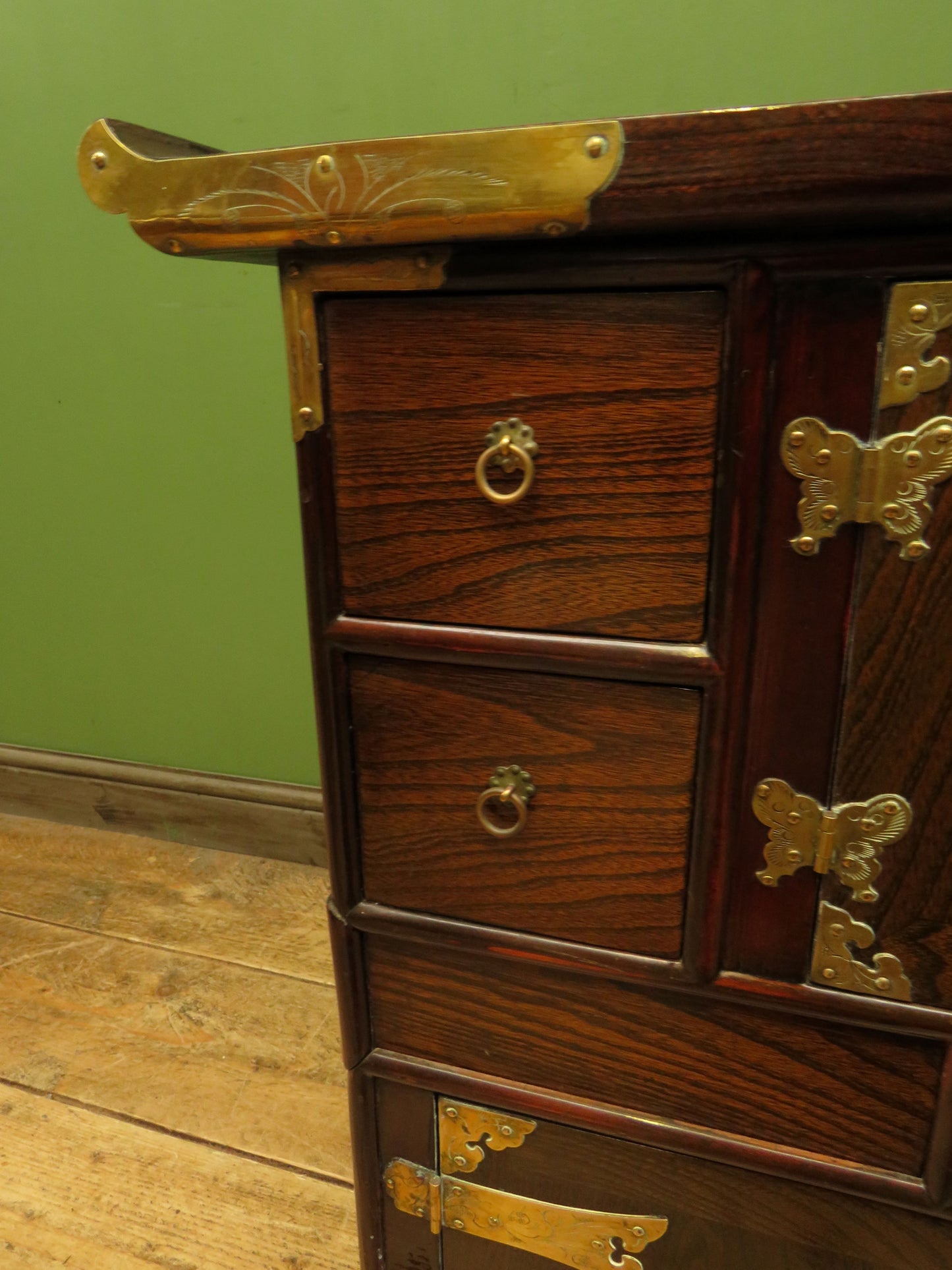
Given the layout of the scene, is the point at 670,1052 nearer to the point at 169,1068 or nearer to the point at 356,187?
the point at 356,187

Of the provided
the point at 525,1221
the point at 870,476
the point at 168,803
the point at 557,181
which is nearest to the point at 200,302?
the point at 168,803

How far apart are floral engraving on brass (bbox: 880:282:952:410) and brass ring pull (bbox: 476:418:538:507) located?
0.19 meters

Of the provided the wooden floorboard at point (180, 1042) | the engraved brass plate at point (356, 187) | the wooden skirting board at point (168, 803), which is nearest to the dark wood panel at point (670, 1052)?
the wooden floorboard at point (180, 1042)

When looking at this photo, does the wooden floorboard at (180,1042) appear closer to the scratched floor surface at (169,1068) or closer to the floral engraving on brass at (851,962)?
the scratched floor surface at (169,1068)

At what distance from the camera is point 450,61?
1.06m

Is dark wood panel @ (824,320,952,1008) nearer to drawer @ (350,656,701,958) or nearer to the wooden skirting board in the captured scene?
drawer @ (350,656,701,958)

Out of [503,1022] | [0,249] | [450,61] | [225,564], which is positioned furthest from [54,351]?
[503,1022]

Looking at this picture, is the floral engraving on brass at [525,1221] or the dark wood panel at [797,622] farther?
the floral engraving on brass at [525,1221]

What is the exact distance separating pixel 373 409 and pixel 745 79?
0.71 meters

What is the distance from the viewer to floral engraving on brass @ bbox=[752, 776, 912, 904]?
0.53 metres

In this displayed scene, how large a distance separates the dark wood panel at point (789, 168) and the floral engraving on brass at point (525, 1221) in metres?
0.70

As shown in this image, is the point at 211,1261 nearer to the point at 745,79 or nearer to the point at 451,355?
the point at 451,355

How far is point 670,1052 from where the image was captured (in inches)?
24.9

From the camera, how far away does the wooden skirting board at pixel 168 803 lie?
1481 millimetres
